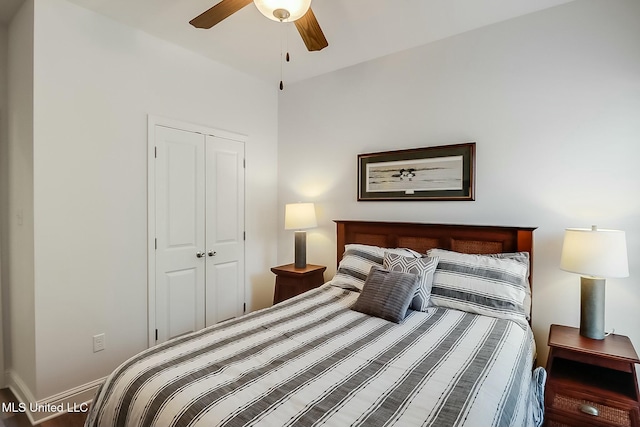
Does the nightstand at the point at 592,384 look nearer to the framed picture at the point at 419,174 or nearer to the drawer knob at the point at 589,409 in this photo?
the drawer knob at the point at 589,409

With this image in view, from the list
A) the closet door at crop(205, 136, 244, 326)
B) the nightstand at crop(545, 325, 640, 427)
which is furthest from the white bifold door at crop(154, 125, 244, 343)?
the nightstand at crop(545, 325, 640, 427)

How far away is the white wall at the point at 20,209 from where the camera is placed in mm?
2129

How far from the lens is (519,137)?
93.0 inches

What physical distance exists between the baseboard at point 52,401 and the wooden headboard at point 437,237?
2.29 m

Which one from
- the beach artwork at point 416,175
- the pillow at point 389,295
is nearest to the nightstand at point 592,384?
the pillow at point 389,295

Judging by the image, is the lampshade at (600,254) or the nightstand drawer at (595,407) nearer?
the nightstand drawer at (595,407)

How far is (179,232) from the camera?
286 centimetres

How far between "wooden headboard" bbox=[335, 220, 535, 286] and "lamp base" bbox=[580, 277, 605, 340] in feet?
1.24

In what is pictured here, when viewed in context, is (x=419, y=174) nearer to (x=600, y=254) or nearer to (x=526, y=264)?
(x=526, y=264)

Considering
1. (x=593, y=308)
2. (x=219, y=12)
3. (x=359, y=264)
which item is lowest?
(x=593, y=308)

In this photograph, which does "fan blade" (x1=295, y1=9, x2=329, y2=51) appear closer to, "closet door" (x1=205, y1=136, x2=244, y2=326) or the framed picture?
the framed picture

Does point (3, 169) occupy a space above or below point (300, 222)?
above

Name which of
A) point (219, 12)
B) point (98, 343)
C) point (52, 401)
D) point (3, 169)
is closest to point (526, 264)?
point (219, 12)

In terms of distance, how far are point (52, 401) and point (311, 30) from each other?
295 centimetres
